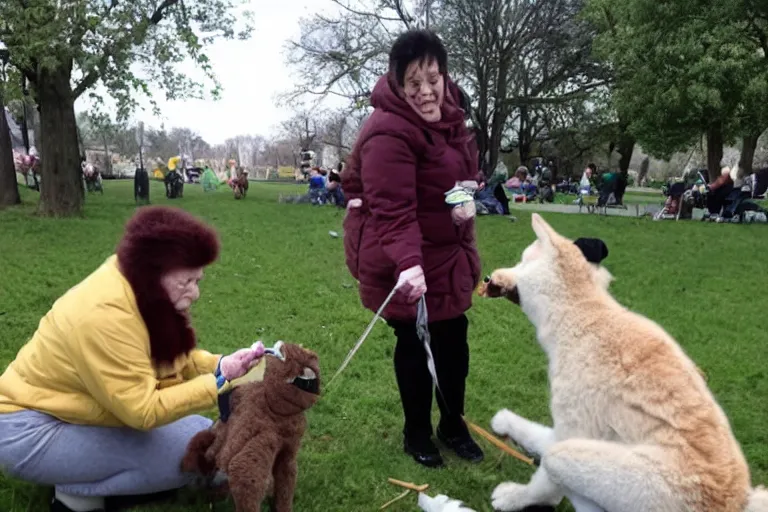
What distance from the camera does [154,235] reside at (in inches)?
95.5

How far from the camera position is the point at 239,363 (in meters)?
2.54

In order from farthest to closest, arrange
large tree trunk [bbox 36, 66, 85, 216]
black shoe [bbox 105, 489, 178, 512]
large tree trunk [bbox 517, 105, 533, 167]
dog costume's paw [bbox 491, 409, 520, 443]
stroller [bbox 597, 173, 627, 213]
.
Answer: large tree trunk [bbox 517, 105, 533, 167] → stroller [bbox 597, 173, 627, 213] → large tree trunk [bbox 36, 66, 85, 216] → dog costume's paw [bbox 491, 409, 520, 443] → black shoe [bbox 105, 489, 178, 512]

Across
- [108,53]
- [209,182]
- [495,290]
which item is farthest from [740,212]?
[209,182]

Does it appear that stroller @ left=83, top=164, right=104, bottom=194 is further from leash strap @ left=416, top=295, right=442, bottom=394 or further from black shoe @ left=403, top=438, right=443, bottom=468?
leash strap @ left=416, top=295, right=442, bottom=394

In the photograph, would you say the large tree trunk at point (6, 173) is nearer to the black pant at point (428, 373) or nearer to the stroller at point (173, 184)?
the stroller at point (173, 184)

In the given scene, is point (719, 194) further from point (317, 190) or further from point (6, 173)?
point (6, 173)

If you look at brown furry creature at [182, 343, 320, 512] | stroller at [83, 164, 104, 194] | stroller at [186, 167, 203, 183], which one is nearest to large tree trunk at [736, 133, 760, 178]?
stroller at [83, 164, 104, 194]

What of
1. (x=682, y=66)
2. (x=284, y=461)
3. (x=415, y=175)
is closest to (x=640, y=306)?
(x=415, y=175)

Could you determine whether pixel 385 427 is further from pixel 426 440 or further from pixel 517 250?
pixel 517 250

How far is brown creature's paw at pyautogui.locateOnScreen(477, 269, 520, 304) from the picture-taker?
8.78 feet

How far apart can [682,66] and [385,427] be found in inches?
701

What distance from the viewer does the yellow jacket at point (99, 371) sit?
2398 mm

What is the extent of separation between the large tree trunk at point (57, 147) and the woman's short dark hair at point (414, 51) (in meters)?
12.1

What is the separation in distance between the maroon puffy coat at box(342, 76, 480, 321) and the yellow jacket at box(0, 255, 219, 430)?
997 mm
